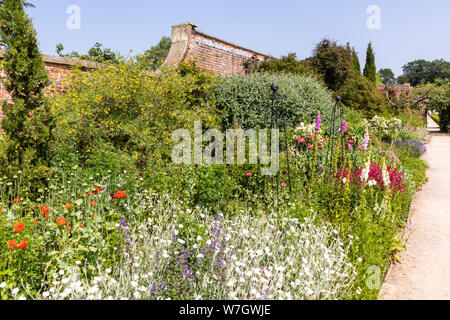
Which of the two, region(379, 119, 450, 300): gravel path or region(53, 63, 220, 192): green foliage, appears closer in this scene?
region(379, 119, 450, 300): gravel path

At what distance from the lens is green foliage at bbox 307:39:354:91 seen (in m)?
14.8

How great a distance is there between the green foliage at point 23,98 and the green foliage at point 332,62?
12658mm

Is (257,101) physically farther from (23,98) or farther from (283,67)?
(23,98)

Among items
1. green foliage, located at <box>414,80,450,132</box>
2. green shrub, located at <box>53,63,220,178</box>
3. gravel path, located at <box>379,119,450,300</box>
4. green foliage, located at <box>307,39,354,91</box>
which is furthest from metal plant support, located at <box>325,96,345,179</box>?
green foliage, located at <box>414,80,450,132</box>

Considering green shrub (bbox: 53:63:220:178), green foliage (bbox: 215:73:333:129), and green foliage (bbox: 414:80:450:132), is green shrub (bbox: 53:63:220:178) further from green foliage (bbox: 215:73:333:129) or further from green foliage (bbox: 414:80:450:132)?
green foliage (bbox: 414:80:450:132)

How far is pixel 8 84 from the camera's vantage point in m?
4.29

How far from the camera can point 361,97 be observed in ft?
46.5

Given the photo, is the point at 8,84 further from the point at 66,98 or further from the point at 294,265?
the point at 294,265

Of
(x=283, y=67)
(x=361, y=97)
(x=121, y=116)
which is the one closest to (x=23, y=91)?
(x=121, y=116)

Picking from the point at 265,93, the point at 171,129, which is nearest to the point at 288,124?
the point at 265,93

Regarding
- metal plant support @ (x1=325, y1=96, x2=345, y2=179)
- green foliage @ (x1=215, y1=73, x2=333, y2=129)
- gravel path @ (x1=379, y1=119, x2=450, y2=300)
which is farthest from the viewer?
green foliage @ (x1=215, y1=73, x2=333, y2=129)

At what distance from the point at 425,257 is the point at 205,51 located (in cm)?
839

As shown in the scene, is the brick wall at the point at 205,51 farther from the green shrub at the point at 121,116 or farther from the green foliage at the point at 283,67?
the green shrub at the point at 121,116

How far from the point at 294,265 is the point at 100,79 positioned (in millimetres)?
5501
